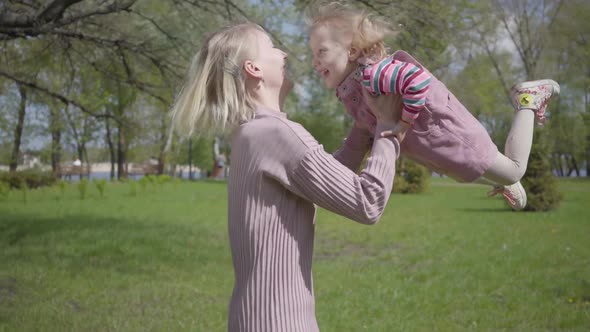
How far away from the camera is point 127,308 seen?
5242 mm

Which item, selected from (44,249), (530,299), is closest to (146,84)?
(44,249)

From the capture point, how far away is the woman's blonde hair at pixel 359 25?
180 centimetres

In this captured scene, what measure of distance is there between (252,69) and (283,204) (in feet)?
1.49

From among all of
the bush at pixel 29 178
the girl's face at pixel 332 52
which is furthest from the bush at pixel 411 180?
the girl's face at pixel 332 52

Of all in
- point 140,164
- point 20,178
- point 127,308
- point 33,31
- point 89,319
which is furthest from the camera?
point 140,164

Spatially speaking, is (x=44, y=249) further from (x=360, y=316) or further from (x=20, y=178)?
(x=20, y=178)

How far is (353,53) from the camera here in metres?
1.86

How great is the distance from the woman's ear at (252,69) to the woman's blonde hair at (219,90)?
2cm

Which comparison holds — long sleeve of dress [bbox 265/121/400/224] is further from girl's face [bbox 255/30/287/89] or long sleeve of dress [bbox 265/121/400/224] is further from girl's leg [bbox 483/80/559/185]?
girl's leg [bbox 483/80/559/185]

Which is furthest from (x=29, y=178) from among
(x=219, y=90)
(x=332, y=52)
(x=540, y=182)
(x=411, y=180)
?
(x=332, y=52)

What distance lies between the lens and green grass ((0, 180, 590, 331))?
4922 mm

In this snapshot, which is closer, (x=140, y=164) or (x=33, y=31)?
(x=33, y=31)

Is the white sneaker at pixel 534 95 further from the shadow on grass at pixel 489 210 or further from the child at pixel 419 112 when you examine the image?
the shadow on grass at pixel 489 210

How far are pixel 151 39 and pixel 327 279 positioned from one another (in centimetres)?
426
